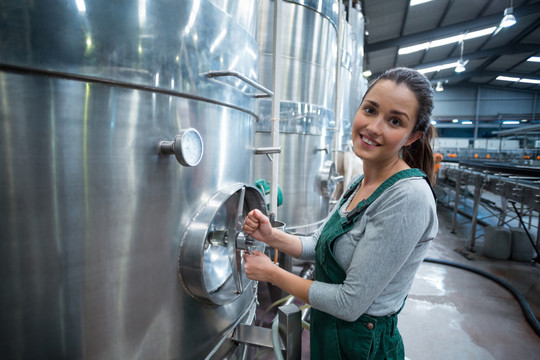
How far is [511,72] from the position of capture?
14.8 m

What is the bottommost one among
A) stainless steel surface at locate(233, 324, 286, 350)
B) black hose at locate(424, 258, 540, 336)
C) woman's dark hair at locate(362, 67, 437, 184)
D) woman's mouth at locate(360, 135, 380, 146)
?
black hose at locate(424, 258, 540, 336)

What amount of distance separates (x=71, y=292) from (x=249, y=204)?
32.9 inches

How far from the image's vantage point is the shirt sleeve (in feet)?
2.57

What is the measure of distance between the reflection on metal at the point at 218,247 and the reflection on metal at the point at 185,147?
207 mm

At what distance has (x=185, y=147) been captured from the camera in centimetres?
90

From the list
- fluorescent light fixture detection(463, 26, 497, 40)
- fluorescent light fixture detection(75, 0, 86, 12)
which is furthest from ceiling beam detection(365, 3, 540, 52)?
fluorescent light fixture detection(75, 0, 86, 12)

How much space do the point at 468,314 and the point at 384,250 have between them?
319cm

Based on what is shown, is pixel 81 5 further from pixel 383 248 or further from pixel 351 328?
pixel 351 328

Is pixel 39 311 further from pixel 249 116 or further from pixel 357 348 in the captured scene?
pixel 249 116

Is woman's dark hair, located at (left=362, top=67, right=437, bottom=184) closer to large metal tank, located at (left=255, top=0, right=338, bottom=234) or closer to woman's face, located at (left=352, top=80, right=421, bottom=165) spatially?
woman's face, located at (left=352, top=80, right=421, bottom=165)

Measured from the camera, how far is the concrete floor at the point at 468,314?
254 centimetres

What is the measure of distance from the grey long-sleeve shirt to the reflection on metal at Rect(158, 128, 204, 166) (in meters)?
0.53

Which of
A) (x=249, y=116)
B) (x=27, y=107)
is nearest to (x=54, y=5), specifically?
(x=27, y=107)

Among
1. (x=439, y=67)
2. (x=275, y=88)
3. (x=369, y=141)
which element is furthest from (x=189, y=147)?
(x=439, y=67)
